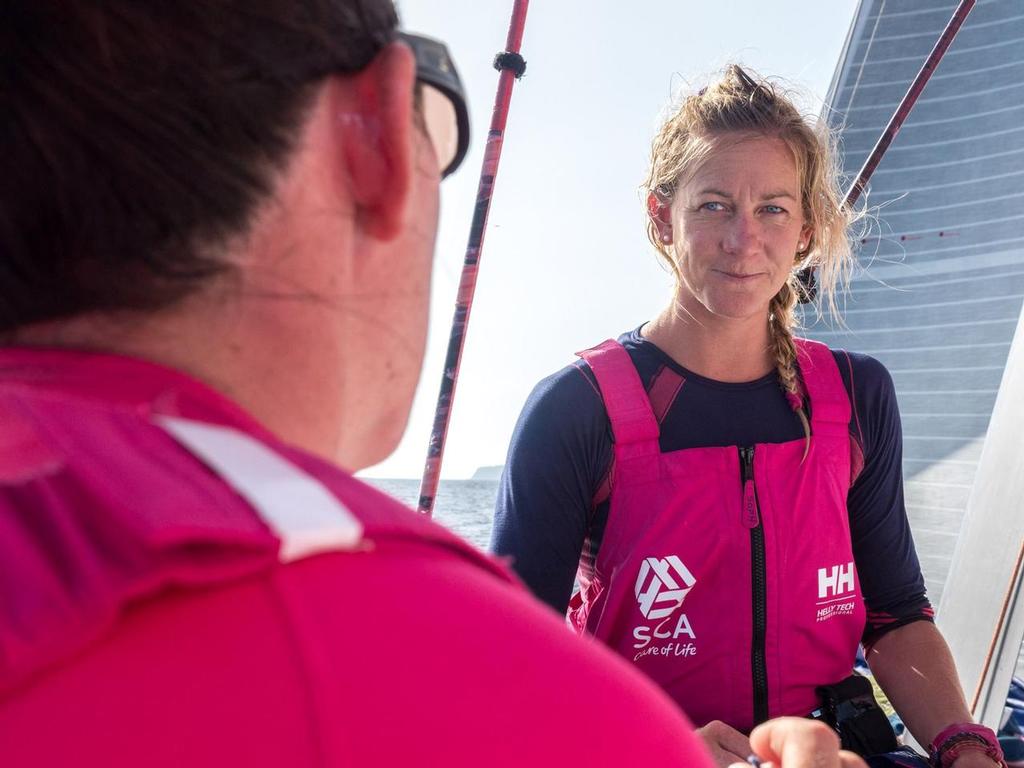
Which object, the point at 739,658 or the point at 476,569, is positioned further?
the point at 739,658

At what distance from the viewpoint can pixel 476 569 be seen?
0.44 m

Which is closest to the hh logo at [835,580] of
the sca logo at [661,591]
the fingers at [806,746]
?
the sca logo at [661,591]

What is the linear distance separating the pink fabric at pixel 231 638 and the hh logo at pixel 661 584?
1.31m

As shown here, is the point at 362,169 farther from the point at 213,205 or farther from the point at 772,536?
the point at 772,536

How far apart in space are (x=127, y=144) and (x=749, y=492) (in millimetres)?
1443

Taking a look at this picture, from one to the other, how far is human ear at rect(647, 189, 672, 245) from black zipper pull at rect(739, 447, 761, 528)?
0.51 metres

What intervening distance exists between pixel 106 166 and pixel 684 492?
1371mm

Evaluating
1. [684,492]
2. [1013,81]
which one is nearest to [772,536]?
[684,492]

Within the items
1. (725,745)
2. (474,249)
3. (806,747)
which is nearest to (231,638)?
(806,747)

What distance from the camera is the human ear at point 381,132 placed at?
526 millimetres

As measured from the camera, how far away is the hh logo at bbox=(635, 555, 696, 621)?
171 centimetres

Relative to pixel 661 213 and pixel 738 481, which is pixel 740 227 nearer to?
pixel 661 213

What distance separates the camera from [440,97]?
642 mm

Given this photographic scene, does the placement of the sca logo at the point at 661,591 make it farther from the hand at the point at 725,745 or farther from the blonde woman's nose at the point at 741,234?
the blonde woman's nose at the point at 741,234
